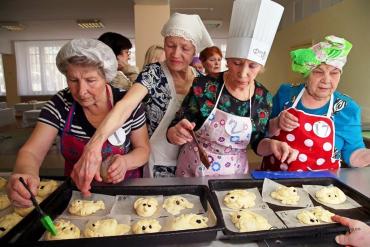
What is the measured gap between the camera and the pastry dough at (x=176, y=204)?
102 centimetres

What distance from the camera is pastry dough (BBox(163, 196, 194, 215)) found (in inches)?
40.1

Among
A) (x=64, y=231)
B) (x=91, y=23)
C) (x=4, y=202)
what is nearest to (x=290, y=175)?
(x=64, y=231)

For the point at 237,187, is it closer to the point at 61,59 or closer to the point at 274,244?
the point at 274,244

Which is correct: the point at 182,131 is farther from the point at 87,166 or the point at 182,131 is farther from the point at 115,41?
the point at 115,41

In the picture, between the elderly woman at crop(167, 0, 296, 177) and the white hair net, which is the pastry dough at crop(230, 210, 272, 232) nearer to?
the elderly woman at crop(167, 0, 296, 177)

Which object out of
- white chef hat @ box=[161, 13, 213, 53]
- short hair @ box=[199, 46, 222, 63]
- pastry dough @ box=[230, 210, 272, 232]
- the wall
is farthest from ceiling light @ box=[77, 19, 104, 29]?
pastry dough @ box=[230, 210, 272, 232]

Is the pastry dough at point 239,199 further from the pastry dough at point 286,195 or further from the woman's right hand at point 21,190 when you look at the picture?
the woman's right hand at point 21,190

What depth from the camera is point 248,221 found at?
2.98 ft

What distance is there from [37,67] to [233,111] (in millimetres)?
10824

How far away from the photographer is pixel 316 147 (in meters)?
1.37

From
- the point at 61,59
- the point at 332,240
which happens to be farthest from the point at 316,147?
the point at 61,59

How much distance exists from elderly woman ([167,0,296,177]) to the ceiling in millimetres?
3675

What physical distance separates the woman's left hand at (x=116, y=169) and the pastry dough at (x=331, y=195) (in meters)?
0.74

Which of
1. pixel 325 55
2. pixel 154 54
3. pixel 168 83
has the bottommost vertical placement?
pixel 168 83
